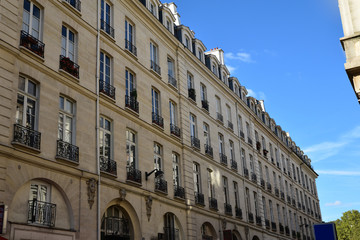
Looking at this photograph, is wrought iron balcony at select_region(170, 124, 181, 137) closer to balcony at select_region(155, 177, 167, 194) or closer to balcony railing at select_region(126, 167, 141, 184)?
balcony at select_region(155, 177, 167, 194)

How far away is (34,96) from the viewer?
14.8 meters

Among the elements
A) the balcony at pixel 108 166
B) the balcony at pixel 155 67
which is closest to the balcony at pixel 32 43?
the balcony at pixel 108 166

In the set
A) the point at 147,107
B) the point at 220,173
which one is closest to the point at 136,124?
the point at 147,107

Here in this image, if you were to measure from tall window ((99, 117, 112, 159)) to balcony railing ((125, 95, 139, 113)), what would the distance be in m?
1.56

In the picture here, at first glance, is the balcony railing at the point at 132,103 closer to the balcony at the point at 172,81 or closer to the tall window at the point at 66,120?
the tall window at the point at 66,120

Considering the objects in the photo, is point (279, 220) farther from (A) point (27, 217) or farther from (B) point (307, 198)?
(A) point (27, 217)

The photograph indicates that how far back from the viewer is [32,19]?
15.5 m

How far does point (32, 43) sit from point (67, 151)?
377 cm

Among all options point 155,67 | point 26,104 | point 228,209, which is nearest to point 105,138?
point 26,104

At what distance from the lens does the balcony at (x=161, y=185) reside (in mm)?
20719

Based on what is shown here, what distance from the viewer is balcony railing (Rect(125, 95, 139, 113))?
783 inches

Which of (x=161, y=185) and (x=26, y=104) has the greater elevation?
(x=26, y=104)

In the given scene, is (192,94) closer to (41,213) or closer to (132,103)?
(132,103)

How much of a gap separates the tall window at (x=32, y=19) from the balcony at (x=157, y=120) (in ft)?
25.2
